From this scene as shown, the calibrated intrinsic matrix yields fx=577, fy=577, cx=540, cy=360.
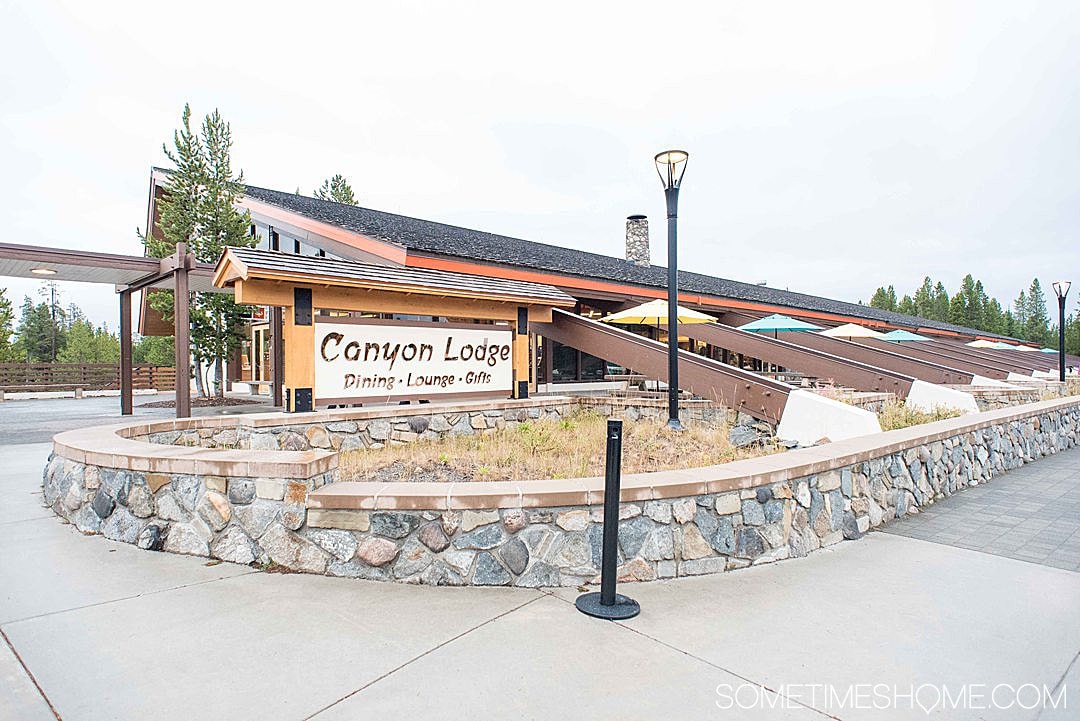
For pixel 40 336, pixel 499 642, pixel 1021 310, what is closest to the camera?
pixel 499 642

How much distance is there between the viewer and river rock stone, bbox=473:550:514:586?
3568mm

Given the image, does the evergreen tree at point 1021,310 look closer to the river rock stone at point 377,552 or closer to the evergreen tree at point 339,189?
the evergreen tree at point 339,189

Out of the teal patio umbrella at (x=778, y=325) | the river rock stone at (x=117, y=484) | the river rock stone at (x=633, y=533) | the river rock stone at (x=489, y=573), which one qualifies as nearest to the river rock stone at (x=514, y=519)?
the river rock stone at (x=489, y=573)

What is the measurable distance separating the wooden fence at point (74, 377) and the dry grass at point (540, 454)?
17421mm

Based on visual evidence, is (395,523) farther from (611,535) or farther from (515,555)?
(611,535)

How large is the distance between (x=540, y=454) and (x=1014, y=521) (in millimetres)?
4492

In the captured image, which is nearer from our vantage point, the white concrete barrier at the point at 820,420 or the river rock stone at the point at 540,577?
the river rock stone at the point at 540,577

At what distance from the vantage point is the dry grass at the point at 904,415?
8.07 m

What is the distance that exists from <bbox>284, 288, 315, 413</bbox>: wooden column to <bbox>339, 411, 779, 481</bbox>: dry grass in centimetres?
90

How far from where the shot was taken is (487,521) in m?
3.61

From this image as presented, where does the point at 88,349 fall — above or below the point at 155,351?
above

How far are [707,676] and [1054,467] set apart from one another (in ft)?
27.2

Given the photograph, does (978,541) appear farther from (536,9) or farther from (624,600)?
(536,9)

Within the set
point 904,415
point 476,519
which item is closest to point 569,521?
point 476,519
